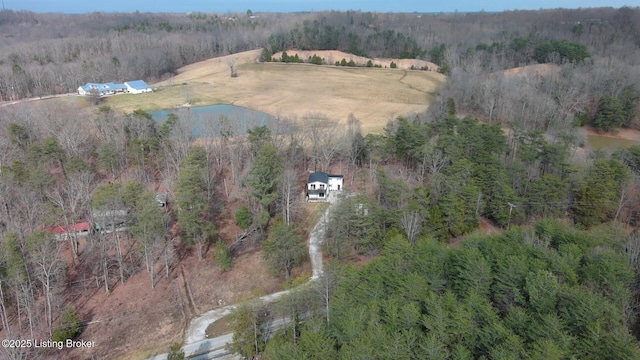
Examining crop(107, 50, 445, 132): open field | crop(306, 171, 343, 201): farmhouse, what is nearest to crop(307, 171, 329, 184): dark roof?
crop(306, 171, 343, 201): farmhouse

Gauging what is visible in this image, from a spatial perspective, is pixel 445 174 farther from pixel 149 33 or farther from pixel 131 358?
pixel 149 33

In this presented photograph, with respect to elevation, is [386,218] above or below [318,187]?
above

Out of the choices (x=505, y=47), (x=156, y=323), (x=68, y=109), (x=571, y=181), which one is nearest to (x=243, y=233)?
(x=156, y=323)

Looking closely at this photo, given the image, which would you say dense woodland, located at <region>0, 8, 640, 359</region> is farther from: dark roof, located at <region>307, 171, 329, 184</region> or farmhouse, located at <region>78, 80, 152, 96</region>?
farmhouse, located at <region>78, 80, 152, 96</region>

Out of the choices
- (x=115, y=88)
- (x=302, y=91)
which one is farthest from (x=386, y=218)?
(x=115, y=88)

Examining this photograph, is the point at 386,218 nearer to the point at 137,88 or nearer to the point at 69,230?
the point at 69,230

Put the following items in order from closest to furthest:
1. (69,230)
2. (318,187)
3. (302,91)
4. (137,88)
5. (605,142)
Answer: (69,230) → (318,187) → (605,142) → (302,91) → (137,88)
